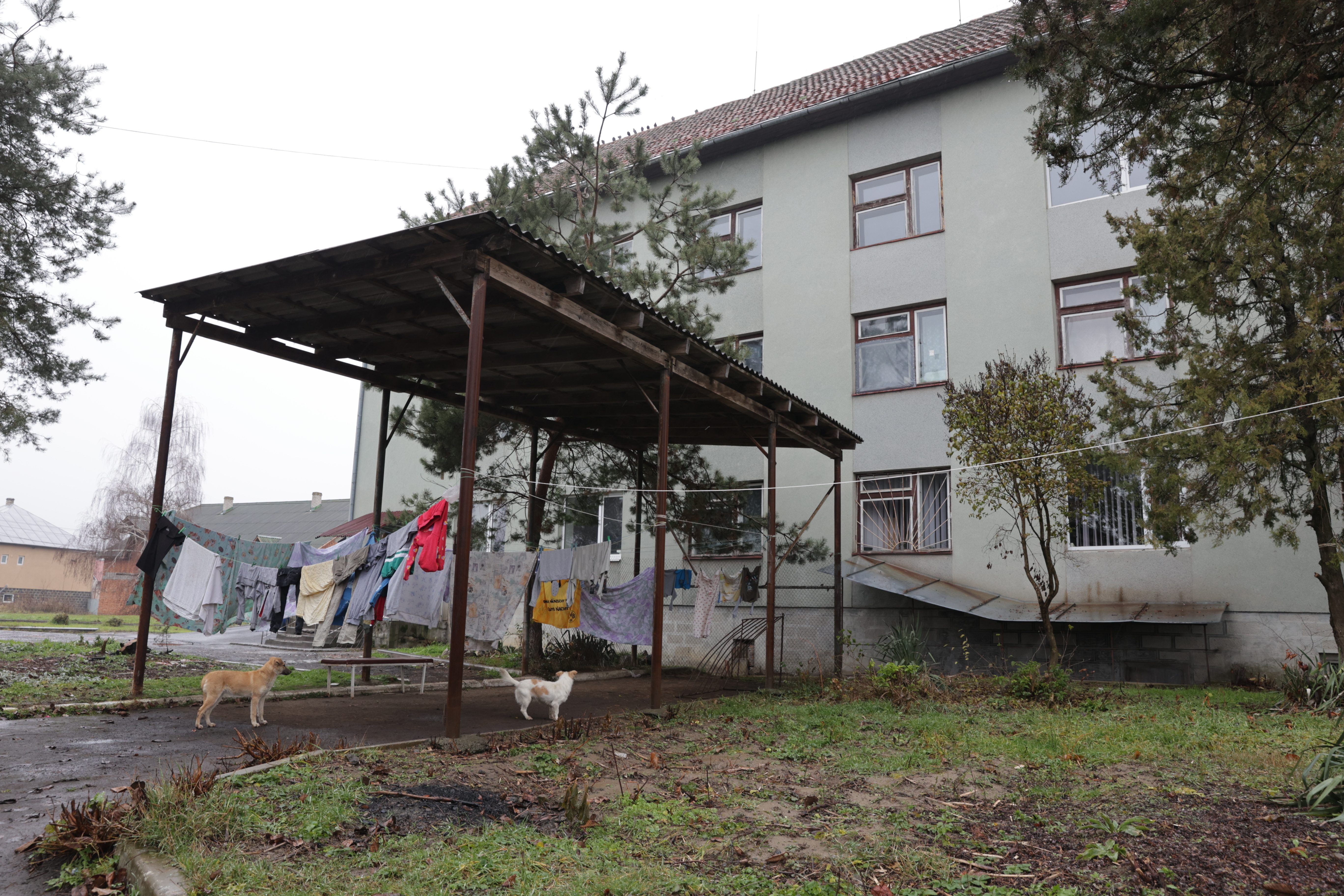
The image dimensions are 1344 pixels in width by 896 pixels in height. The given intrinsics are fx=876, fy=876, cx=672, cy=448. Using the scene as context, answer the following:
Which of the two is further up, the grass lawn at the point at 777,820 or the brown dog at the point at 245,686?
the brown dog at the point at 245,686

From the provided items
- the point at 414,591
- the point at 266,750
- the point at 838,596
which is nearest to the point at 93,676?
the point at 414,591

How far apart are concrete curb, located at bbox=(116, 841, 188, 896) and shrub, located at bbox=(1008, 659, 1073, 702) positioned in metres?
9.90

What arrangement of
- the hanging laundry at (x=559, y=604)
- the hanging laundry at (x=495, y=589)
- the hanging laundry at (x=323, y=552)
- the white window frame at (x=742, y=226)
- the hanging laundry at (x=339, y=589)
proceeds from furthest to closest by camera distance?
the white window frame at (x=742, y=226), the hanging laundry at (x=559, y=604), the hanging laundry at (x=323, y=552), the hanging laundry at (x=495, y=589), the hanging laundry at (x=339, y=589)

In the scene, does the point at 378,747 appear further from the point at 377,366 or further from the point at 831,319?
the point at 831,319

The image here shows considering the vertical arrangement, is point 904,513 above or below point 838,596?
above

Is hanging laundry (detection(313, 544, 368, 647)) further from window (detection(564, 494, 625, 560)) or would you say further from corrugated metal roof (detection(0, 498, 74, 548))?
corrugated metal roof (detection(0, 498, 74, 548))

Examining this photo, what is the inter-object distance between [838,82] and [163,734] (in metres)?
17.0

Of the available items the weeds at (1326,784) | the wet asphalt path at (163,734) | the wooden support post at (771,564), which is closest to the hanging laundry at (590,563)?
the wet asphalt path at (163,734)

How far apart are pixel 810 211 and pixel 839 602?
314 inches

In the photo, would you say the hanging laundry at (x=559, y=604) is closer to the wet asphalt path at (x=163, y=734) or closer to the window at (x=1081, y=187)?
the wet asphalt path at (x=163, y=734)

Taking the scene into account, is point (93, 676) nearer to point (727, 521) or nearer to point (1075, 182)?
point (727, 521)

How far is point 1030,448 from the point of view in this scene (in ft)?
39.7

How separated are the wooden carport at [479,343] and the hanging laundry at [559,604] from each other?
1.12m

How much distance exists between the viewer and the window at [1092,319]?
1442 cm
